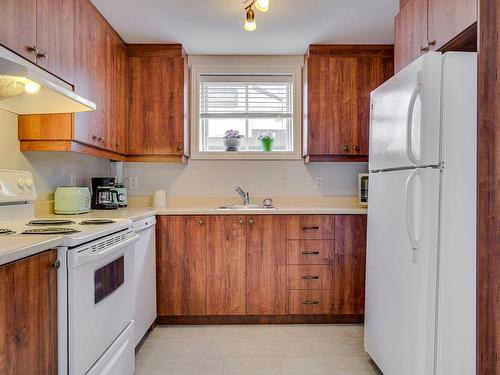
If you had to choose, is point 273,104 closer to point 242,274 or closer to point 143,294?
point 242,274

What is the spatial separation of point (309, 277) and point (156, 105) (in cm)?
189

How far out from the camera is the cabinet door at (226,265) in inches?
112

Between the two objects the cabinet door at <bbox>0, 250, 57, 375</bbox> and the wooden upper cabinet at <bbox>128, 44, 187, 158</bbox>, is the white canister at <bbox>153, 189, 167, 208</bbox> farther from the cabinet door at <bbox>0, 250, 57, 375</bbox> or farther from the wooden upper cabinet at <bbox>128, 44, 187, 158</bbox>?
the cabinet door at <bbox>0, 250, 57, 375</bbox>

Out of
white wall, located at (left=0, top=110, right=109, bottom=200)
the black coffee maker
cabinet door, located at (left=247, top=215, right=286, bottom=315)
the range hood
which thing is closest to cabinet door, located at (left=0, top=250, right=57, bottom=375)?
the range hood

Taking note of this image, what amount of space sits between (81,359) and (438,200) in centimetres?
160

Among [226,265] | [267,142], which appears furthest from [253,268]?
[267,142]

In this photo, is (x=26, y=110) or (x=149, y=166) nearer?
(x=26, y=110)

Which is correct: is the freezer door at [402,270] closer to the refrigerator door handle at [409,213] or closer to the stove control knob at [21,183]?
the refrigerator door handle at [409,213]

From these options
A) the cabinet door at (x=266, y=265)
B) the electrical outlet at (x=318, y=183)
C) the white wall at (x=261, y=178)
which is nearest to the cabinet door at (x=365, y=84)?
the white wall at (x=261, y=178)

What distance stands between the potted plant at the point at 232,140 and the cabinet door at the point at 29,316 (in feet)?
7.28

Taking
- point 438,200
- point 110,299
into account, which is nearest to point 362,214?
point 438,200

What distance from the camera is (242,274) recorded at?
9.41 ft

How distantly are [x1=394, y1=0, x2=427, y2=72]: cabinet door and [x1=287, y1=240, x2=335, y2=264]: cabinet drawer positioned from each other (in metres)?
1.38

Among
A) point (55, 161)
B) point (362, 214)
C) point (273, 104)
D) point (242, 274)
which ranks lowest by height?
point (242, 274)
